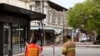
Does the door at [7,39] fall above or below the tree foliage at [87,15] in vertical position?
below

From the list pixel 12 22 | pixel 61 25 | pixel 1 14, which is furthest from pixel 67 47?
pixel 61 25

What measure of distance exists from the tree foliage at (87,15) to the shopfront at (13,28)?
74.4 feet

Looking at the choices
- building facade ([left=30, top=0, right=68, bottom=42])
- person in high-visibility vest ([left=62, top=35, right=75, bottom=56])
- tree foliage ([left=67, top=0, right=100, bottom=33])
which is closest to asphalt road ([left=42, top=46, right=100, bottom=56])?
tree foliage ([left=67, top=0, right=100, bottom=33])

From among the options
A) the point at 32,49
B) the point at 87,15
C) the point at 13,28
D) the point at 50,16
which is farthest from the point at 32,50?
the point at 50,16

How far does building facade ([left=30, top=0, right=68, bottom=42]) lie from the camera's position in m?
72.7

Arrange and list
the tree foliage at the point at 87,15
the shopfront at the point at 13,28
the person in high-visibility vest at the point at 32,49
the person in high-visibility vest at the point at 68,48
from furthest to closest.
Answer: the tree foliage at the point at 87,15, the shopfront at the point at 13,28, the person in high-visibility vest at the point at 68,48, the person in high-visibility vest at the point at 32,49

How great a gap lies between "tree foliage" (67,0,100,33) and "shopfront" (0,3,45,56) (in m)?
22.7

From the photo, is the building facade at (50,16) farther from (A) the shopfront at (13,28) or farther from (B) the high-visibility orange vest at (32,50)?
(B) the high-visibility orange vest at (32,50)

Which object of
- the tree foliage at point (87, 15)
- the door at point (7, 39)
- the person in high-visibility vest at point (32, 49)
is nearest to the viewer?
the person in high-visibility vest at point (32, 49)

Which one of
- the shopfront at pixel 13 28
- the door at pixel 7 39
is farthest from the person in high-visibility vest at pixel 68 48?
the door at pixel 7 39

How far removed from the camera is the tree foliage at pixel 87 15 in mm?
58425

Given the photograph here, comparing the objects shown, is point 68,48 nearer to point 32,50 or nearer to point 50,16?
point 32,50

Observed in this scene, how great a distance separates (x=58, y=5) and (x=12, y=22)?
5810 cm

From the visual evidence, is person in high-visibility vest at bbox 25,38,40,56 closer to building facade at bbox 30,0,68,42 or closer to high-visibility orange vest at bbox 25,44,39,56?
high-visibility orange vest at bbox 25,44,39,56
